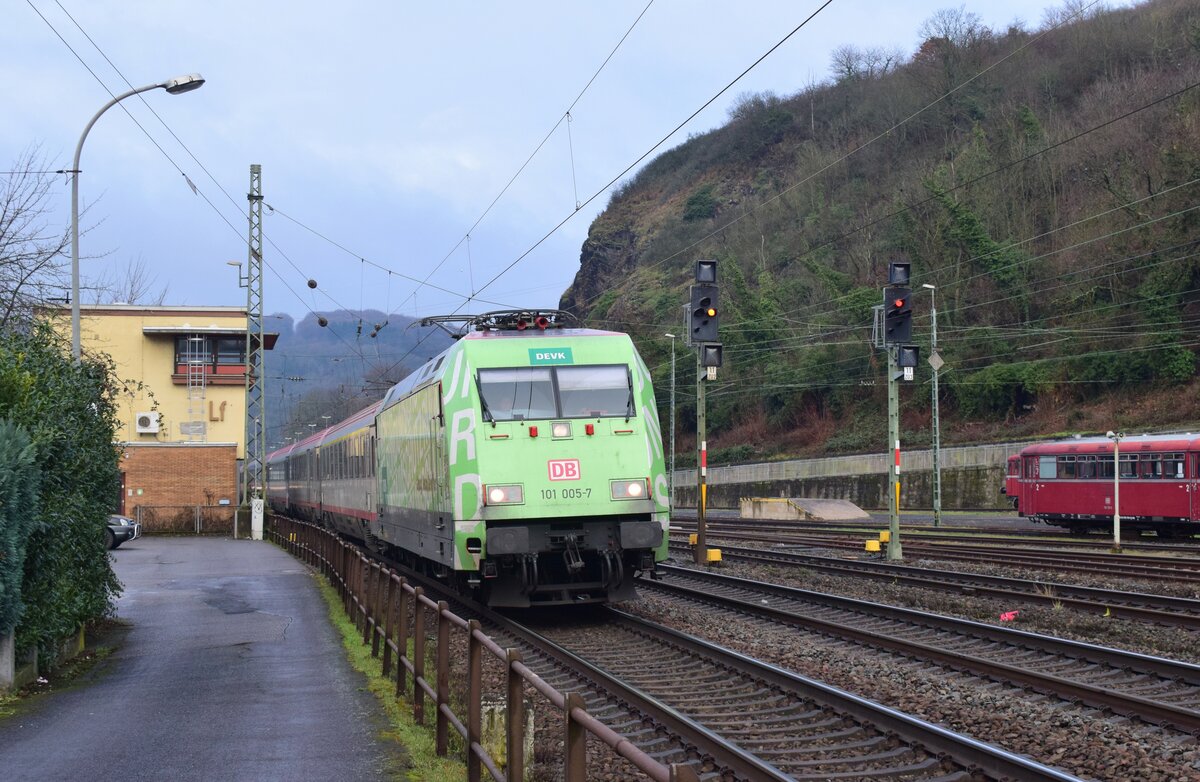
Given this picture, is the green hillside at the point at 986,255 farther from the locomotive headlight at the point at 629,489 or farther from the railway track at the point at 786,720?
the railway track at the point at 786,720

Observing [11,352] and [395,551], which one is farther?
[395,551]

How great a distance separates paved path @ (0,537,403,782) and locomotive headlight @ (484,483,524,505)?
7.75ft

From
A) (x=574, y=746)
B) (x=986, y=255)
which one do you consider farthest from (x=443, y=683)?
(x=986, y=255)

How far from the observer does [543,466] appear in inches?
549

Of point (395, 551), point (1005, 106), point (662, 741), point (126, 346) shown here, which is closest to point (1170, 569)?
point (395, 551)

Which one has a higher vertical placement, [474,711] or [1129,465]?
[1129,465]

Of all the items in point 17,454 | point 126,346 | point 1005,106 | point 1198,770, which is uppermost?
point 1005,106

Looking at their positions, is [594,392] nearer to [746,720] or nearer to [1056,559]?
[746,720]

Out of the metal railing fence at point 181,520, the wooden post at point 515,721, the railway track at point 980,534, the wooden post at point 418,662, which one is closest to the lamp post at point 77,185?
the wooden post at point 418,662

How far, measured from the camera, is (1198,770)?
771 cm

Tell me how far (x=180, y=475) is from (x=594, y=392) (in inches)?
1352

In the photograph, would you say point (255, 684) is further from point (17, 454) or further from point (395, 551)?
point (395, 551)

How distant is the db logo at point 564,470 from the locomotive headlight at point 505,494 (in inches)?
16.8

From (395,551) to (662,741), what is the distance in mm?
15491
